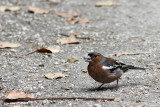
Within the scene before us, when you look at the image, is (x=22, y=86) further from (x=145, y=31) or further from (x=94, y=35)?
(x=145, y=31)

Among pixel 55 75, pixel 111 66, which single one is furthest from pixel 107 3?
pixel 111 66

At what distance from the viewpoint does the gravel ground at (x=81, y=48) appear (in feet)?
14.7

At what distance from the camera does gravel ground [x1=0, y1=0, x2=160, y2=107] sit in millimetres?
4484

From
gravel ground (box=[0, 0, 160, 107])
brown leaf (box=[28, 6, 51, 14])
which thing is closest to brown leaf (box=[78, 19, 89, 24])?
gravel ground (box=[0, 0, 160, 107])

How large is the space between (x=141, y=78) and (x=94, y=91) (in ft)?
2.97

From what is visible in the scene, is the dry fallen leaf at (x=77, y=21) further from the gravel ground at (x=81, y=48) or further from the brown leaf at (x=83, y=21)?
the gravel ground at (x=81, y=48)

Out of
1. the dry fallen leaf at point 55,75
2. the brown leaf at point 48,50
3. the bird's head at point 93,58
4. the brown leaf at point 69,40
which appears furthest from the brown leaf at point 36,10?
the bird's head at point 93,58

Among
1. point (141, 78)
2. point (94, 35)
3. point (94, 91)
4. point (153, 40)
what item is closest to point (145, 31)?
point (153, 40)

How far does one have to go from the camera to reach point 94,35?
7445 mm

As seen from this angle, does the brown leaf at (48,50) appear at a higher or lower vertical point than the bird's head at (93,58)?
lower

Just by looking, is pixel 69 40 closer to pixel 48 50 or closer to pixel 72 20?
pixel 48 50

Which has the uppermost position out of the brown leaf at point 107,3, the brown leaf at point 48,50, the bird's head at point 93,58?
the brown leaf at point 107,3

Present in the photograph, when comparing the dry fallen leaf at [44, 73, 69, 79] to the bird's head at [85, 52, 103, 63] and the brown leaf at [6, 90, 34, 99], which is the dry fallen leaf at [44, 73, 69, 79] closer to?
the bird's head at [85, 52, 103, 63]

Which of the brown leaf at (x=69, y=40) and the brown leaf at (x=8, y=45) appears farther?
the brown leaf at (x=69, y=40)
